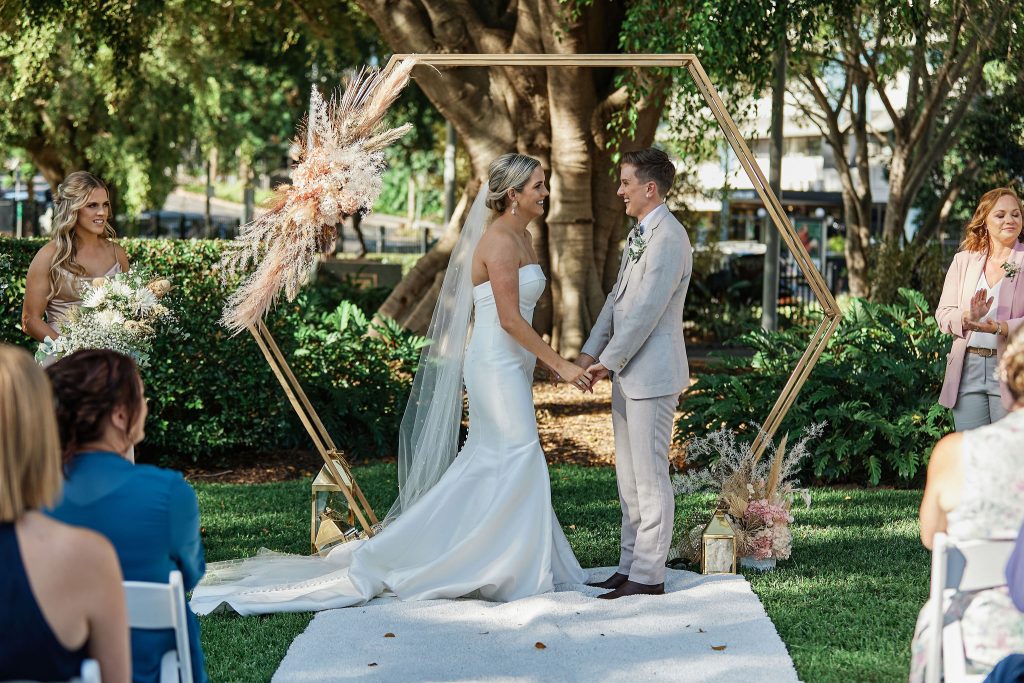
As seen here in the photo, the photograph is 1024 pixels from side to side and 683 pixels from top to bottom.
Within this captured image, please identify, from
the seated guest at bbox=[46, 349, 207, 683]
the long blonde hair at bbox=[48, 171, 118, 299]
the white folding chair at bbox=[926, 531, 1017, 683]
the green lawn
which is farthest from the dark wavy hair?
the long blonde hair at bbox=[48, 171, 118, 299]

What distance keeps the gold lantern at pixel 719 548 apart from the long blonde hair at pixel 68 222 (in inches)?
140

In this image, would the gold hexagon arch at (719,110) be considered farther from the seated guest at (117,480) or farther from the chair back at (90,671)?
the chair back at (90,671)

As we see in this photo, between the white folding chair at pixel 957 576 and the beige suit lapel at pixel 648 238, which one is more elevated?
the beige suit lapel at pixel 648 238

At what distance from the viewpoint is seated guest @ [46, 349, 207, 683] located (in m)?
3.12

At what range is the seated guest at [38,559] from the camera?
8.37 ft

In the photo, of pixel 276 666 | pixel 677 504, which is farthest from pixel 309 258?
pixel 677 504

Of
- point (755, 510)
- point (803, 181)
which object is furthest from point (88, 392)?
point (803, 181)

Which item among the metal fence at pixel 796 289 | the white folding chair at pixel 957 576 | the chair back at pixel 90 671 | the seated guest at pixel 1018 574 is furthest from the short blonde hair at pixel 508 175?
the metal fence at pixel 796 289

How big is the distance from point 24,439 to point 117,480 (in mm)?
639

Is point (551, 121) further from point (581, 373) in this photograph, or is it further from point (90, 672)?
point (90, 672)

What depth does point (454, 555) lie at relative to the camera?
5.92m

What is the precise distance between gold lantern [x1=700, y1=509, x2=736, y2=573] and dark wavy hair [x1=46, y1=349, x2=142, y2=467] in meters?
3.82

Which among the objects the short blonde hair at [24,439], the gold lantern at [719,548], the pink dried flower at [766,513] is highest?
the short blonde hair at [24,439]

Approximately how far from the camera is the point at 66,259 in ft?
20.1
